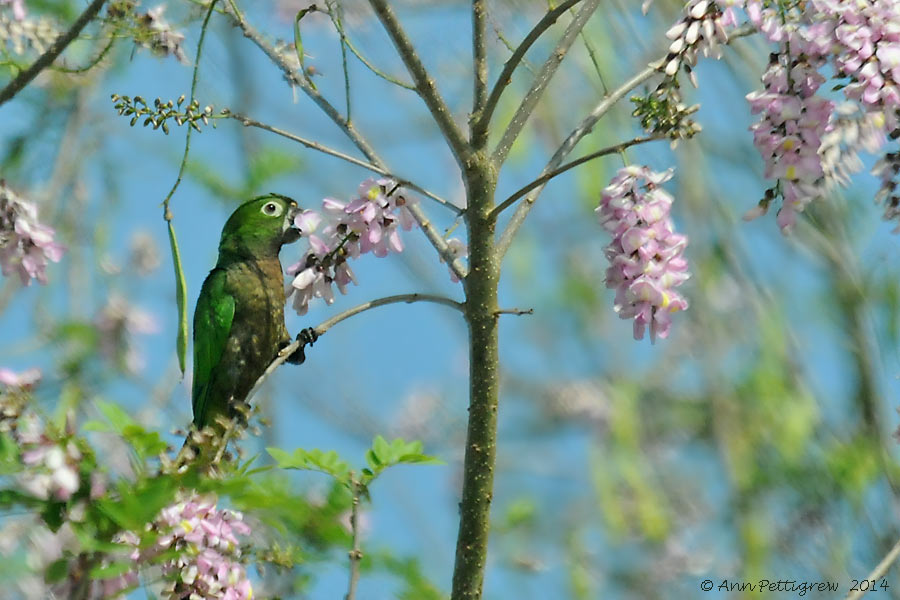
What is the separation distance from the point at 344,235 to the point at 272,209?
0.95m

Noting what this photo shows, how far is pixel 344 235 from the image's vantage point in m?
2.16

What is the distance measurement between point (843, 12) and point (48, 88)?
317 cm

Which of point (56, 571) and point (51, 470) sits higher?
point (51, 470)

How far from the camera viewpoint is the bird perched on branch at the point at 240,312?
3107 mm

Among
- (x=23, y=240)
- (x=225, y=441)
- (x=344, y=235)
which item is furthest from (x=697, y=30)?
(x=23, y=240)

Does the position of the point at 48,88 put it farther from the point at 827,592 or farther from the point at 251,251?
the point at 827,592

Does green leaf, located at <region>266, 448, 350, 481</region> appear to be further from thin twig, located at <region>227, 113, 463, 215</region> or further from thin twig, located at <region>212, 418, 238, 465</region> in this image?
thin twig, located at <region>227, 113, 463, 215</region>

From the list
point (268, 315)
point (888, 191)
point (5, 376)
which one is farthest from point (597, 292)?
point (5, 376)

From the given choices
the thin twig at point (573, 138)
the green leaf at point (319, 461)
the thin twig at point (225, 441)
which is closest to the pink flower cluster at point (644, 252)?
the thin twig at point (573, 138)

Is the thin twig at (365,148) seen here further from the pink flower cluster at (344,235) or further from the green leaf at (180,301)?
the green leaf at (180,301)

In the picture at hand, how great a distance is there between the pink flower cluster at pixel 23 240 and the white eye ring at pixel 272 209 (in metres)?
0.73

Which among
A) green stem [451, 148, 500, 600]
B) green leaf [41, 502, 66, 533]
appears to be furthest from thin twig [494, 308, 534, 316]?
green leaf [41, 502, 66, 533]

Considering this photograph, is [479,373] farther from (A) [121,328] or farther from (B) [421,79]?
(A) [121,328]

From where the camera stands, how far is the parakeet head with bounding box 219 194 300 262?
123 inches
